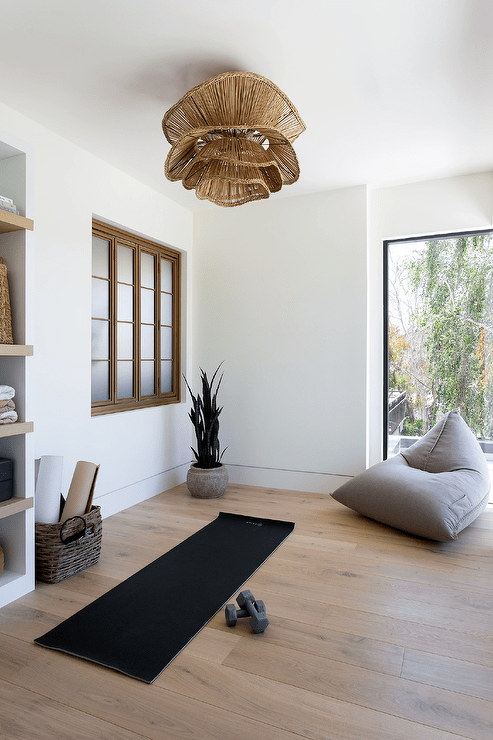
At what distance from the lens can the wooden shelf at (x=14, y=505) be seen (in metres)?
2.16

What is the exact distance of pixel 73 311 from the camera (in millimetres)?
3100

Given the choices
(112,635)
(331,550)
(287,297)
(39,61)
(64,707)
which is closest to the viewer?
(64,707)

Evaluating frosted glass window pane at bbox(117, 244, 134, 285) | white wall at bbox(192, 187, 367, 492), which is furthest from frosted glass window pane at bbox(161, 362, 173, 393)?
frosted glass window pane at bbox(117, 244, 134, 285)

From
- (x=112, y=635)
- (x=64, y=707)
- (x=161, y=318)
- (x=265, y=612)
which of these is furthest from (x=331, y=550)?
(x=161, y=318)

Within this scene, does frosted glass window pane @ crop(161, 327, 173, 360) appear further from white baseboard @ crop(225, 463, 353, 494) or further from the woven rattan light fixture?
the woven rattan light fixture

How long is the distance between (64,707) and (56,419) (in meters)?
1.76

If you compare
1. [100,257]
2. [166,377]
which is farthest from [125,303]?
[166,377]

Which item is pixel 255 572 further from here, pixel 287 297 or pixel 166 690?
pixel 287 297

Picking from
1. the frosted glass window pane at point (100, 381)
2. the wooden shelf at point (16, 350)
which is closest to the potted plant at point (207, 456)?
the frosted glass window pane at point (100, 381)

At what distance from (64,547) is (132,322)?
1955 millimetres

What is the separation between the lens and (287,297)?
4188mm

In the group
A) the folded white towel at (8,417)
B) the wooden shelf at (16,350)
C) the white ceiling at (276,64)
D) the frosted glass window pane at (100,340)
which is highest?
the white ceiling at (276,64)

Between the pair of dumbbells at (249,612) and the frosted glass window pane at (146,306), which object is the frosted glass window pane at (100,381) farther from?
the pair of dumbbells at (249,612)

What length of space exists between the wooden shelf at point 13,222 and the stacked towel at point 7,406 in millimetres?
765
